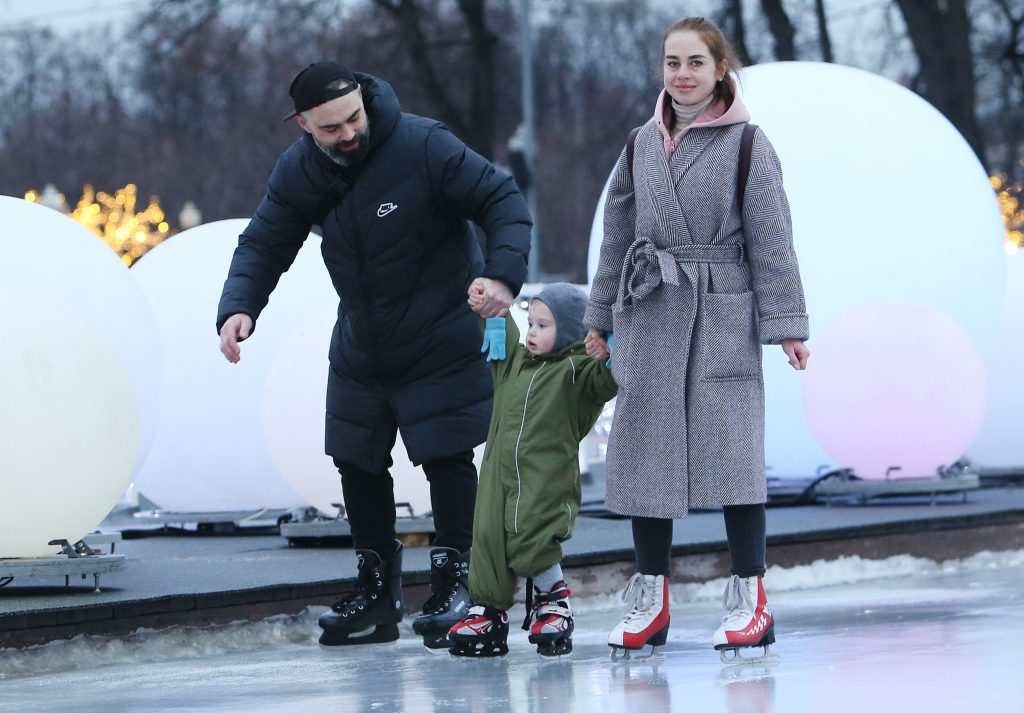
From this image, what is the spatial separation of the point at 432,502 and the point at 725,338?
1103mm

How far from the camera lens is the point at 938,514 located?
8258 millimetres

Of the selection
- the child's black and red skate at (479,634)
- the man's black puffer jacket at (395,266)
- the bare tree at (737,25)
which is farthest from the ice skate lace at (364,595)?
the bare tree at (737,25)

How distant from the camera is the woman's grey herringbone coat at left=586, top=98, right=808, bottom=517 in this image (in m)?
4.79

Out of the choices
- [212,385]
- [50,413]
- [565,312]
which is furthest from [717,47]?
[212,385]

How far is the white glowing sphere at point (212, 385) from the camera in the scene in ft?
27.8

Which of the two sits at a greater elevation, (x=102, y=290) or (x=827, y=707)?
(x=102, y=290)

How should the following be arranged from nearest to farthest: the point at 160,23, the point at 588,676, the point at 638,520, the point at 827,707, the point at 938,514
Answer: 1. the point at 827,707
2. the point at 588,676
3. the point at 638,520
4. the point at 938,514
5. the point at 160,23

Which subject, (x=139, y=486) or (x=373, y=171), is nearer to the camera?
(x=373, y=171)

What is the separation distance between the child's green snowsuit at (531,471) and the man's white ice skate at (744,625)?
1.60 ft

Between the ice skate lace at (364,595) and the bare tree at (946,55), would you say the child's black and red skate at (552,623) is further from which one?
the bare tree at (946,55)

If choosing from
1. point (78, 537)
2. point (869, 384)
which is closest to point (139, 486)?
point (78, 537)

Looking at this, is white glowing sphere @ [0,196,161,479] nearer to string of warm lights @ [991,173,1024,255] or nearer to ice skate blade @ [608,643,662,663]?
ice skate blade @ [608,643,662,663]

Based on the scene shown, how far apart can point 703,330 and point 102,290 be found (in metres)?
2.81

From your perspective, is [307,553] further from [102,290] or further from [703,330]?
[703,330]
